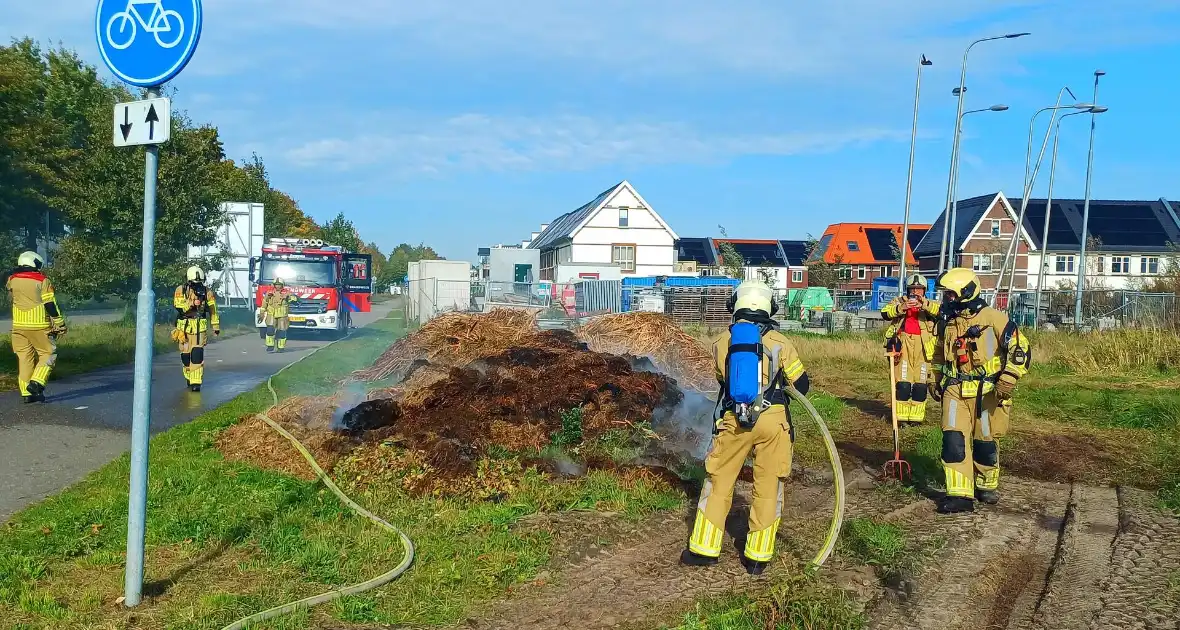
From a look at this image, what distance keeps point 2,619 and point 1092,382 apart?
16977 millimetres

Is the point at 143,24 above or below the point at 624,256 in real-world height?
below

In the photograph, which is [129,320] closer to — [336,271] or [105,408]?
[336,271]

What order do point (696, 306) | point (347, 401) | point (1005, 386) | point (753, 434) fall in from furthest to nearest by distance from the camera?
point (696, 306) < point (347, 401) < point (1005, 386) < point (753, 434)

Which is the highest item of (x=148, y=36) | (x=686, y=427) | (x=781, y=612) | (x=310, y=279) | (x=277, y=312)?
(x=148, y=36)

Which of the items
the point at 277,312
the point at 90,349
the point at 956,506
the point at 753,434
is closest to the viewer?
the point at 753,434

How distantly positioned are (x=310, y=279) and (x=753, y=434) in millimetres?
22795

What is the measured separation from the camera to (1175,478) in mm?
8164

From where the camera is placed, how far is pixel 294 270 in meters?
26.3

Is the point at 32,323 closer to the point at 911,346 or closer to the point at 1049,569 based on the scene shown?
the point at 911,346

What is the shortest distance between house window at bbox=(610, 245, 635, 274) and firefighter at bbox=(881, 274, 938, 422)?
52.5 meters

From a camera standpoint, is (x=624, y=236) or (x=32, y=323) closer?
(x=32, y=323)

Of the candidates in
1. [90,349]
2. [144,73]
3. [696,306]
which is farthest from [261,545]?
[696,306]

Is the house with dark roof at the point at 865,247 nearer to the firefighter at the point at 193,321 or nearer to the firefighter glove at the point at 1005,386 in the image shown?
the firefighter at the point at 193,321

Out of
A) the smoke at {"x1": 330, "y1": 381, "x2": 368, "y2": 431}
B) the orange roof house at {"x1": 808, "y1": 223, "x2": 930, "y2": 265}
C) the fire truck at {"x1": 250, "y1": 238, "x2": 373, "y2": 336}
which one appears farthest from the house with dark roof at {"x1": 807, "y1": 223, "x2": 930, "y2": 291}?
the smoke at {"x1": 330, "y1": 381, "x2": 368, "y2": 431}
